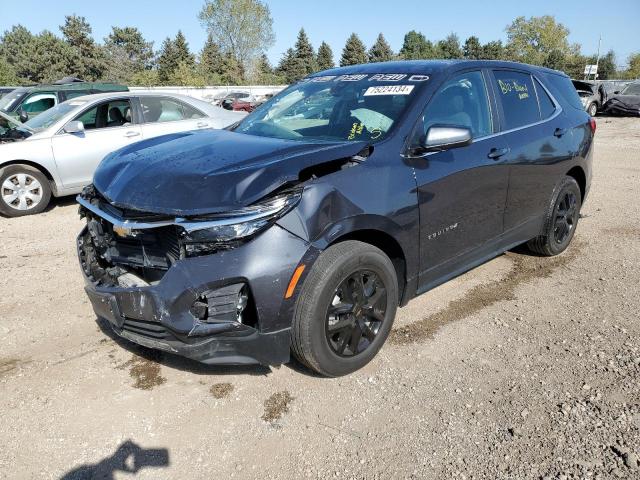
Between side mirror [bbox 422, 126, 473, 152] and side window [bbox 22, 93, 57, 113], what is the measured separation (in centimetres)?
1017

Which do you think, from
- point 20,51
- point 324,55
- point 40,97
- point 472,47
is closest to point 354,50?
point 324,55

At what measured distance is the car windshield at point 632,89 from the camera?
21.0m

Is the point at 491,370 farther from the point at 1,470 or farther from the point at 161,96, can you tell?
the point at 161,96

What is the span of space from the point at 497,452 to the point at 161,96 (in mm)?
7227

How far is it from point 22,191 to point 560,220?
265 inches

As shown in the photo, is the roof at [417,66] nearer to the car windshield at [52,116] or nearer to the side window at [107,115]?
the side window at [107,115]

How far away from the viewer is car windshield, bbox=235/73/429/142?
332 cm

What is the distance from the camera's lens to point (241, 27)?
66688 mm

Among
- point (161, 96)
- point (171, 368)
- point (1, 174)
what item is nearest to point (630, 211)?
point (171, 368)

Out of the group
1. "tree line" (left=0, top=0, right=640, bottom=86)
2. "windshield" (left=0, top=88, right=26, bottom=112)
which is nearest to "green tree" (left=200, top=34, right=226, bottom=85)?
"tree line" (left=0, top=0, right=640, bottom=86)

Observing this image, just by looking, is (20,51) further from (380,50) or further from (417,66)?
(417,66)

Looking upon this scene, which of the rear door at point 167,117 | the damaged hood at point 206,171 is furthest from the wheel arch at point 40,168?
the damaged hood at point 206,171

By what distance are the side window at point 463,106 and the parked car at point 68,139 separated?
17.2ft

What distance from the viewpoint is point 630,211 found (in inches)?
267
